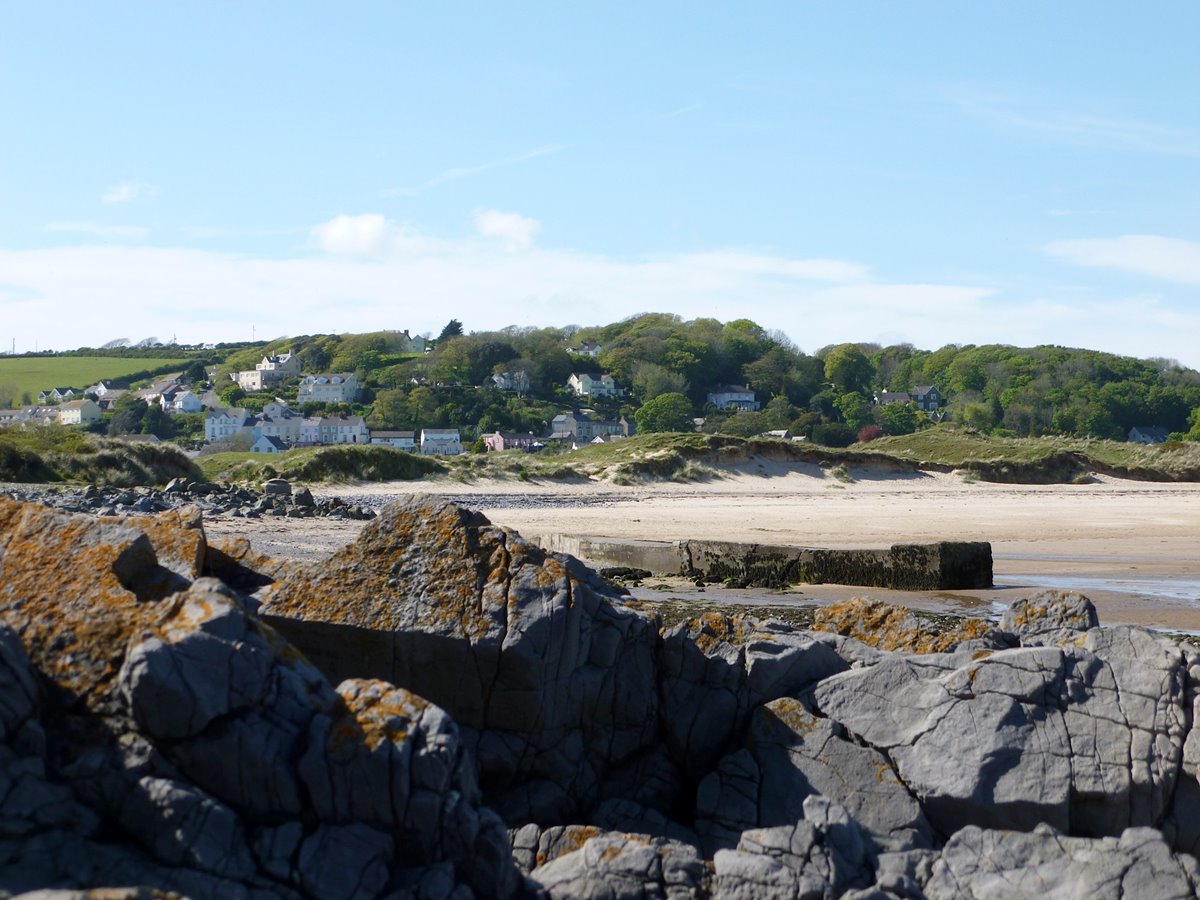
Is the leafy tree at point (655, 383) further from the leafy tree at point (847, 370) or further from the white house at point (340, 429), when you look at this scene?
the white house at point (340, 429)

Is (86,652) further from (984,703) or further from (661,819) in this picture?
(984,703)

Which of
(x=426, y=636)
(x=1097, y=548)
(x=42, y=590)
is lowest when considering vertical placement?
(x=1097, y=548)

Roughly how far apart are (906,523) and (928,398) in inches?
3657

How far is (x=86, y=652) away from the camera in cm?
523

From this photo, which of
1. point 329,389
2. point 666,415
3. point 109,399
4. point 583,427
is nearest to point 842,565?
point 666,415

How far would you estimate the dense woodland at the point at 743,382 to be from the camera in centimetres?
9338

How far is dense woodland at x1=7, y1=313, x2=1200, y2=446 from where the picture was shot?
9338cm

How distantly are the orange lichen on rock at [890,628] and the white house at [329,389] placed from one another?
106351 mm

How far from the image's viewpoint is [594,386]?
10694 centimetres

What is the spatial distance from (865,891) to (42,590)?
153 inches

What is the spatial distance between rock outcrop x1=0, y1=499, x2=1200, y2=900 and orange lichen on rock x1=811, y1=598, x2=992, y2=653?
4 centimetres

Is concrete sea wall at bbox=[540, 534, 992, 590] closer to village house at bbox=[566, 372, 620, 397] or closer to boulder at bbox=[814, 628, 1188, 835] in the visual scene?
boulder at bbox=[814, 628, 1188, 835]

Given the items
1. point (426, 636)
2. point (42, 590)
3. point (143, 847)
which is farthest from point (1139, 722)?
point (42, 590)

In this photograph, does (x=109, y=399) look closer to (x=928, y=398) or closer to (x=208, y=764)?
(x=928, y=398)
